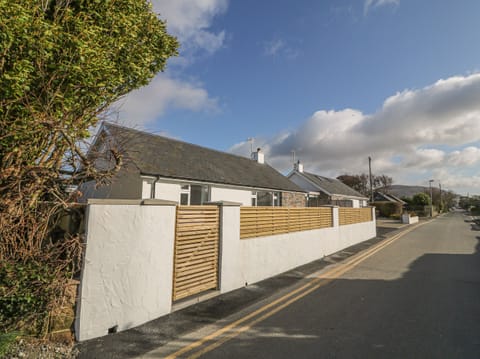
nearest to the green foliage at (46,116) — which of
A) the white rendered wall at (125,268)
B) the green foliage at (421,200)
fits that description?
the white rendered wall at (125,268)

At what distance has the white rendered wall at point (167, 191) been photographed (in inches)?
406

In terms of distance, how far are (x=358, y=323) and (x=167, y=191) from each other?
858 cm

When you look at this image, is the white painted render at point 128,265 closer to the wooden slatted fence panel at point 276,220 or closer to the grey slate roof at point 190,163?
the wooden slatted fence panel at point 276,220

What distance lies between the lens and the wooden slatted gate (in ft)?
15.9

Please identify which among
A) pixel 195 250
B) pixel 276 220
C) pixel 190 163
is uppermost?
pixel 190 163

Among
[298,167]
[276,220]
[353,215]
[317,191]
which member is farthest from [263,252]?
[298,167]

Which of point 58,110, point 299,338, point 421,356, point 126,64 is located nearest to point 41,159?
point 58,110

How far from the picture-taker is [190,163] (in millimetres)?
13305

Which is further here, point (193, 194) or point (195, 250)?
point (193, 194)

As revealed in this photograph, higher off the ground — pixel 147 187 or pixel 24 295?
pixel 147 187

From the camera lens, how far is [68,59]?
12.8 ft

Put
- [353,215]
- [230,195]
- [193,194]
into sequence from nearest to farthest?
[193,194]
[353,215]
[230,195]

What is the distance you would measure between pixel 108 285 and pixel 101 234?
824mm

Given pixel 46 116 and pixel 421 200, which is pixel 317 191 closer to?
pixel 46 116
